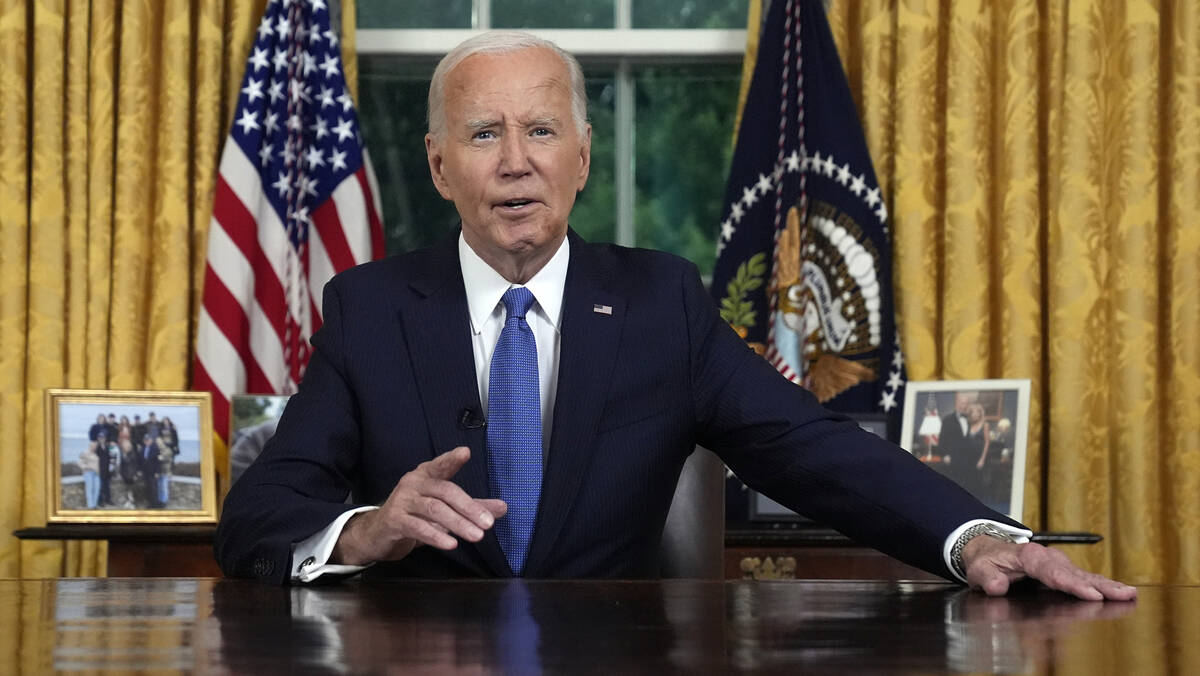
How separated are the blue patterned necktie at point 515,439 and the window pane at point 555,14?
90.6 inches

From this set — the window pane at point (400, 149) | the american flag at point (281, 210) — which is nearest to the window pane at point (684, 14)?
the window pane at point (400, 149)

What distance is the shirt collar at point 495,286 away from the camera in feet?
6.89

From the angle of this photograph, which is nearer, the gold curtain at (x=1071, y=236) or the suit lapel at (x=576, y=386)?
the suit lapel at (x=576, y=386)

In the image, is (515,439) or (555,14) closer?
(515,439)

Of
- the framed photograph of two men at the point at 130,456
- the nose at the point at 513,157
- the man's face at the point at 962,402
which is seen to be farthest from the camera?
the man's face at the point at 962,402

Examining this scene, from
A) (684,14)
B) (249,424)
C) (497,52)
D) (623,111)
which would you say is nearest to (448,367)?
(497,52)

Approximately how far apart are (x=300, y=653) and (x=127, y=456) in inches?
96.3

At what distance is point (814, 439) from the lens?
1968 mm

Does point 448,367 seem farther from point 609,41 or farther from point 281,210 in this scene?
point 609,41

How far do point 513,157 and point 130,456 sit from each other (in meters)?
1.74

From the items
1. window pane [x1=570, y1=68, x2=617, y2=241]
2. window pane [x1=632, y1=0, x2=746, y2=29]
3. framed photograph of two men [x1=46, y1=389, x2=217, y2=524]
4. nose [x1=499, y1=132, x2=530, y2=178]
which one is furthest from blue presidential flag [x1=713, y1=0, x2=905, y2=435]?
nose [x1=499, y1=132, x2=530, y2=178]

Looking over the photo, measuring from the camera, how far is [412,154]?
4.16 m

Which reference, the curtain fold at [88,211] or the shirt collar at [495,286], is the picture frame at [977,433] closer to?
the shirt collar at [495,286]

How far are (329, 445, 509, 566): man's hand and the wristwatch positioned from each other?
0.58m
